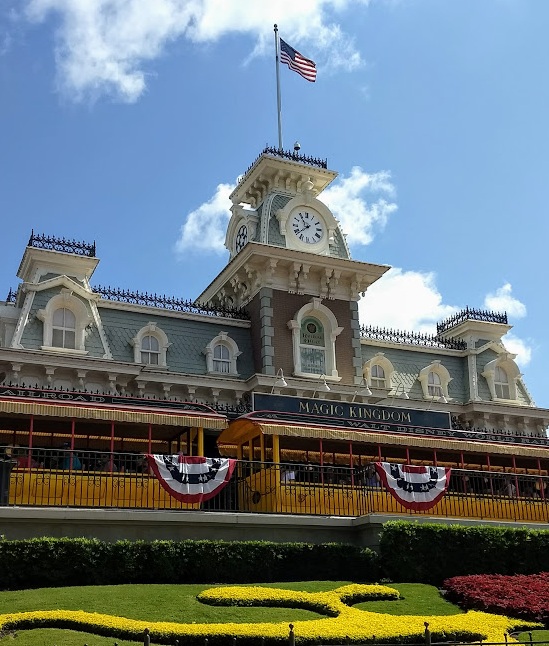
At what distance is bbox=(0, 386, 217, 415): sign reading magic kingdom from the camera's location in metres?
22.7

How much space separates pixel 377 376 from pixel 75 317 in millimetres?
13944

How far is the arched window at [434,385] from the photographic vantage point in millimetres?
39844

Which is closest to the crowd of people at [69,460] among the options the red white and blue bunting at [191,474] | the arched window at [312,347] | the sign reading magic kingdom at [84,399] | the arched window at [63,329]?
the red white and blue bunting at [191,474]

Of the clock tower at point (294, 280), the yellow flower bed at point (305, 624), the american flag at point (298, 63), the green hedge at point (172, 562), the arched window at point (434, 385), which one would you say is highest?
the american flag at point (298, 63)

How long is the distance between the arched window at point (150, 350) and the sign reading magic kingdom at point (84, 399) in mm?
8187

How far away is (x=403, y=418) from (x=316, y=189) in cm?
1485

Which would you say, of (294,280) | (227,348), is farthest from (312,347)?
(227,348)

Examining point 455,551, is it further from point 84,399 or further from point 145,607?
point 84,399

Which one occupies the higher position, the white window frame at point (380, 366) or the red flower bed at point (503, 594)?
the white window frame at point (380, 366)

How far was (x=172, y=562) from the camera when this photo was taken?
61.2ft

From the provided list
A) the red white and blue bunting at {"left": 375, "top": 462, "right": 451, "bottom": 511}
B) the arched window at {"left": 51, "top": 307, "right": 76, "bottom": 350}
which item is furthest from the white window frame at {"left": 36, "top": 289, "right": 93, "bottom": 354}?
the red white and blue bunting at {"left": 375, "top": 462, "right": 451, "bottom": 511}

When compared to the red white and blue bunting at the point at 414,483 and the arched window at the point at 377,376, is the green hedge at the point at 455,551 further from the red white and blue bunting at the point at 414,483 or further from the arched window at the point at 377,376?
the arched window at the point at 377,376

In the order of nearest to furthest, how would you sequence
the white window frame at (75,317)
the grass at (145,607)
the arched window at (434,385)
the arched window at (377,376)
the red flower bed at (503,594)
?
the grass at (145,607), the red flower bed at (503,594), the white window frame at (75,317), the arched window at (377,376), the arched window at (434,385)

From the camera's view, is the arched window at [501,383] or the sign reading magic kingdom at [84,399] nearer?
the sign reading magic kingdom at [84,399]
